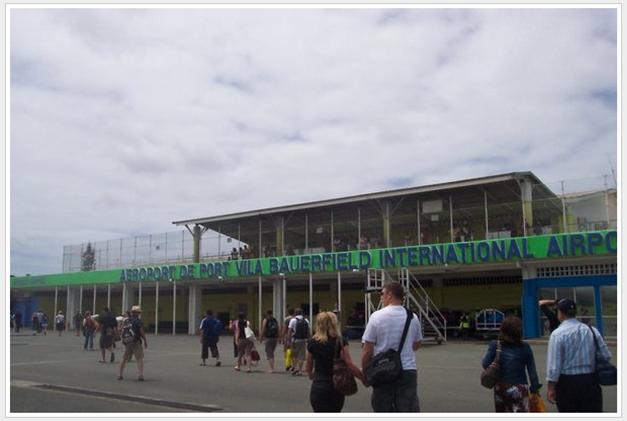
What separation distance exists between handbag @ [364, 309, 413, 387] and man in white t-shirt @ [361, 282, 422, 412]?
0.06 meters

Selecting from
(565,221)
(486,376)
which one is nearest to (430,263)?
(565,221)

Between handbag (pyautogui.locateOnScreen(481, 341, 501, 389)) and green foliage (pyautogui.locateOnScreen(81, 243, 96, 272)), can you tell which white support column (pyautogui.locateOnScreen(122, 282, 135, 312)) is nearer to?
green foliage (pyautogui.locateOnScreen(81, 243, 96, 272))

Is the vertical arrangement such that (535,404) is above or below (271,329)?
below

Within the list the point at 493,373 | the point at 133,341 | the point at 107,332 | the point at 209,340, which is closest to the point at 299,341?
the point at 209,340

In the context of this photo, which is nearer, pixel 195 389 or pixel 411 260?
pixel 195 389

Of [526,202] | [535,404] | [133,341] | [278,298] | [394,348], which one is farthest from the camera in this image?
[278,298]

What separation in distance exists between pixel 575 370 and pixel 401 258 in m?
21.7

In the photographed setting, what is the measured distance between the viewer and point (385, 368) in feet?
17.2

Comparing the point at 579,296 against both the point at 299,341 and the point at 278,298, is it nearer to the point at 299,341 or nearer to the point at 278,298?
the point at 278,298

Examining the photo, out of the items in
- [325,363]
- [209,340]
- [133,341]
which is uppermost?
[325,363]

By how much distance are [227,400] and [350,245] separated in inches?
949

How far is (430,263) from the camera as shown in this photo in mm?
26172

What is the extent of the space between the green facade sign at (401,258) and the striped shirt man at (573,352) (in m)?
18.4

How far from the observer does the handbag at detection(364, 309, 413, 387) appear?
17.1ft
